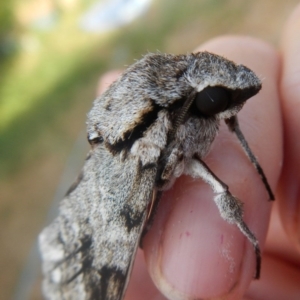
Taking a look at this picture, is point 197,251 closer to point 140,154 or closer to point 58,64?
point 140,154

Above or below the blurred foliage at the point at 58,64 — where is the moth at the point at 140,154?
below

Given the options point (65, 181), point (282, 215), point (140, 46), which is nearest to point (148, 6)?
point (140, 46)

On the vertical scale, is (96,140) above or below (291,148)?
above

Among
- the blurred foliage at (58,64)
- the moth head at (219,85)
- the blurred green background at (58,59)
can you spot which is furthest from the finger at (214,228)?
the blurred foliage at (58,64)

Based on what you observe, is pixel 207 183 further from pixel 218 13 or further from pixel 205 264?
pixel 218 13

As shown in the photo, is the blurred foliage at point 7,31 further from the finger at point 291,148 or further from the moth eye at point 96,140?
the finger at point 291,148

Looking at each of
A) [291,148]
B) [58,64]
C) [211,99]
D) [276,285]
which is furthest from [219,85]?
[58,64]
